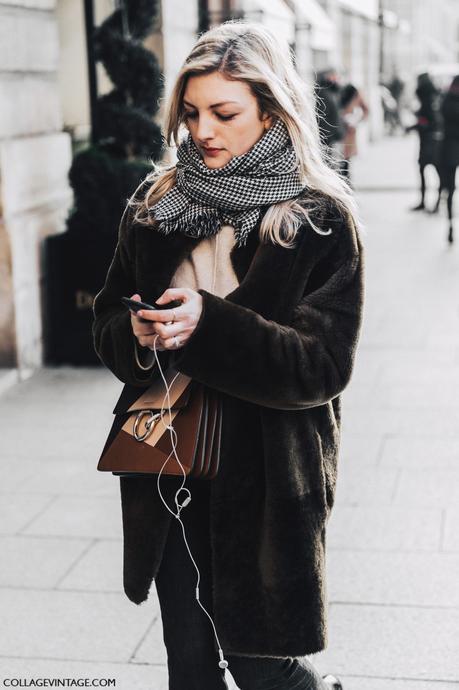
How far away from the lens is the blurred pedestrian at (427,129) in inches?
572

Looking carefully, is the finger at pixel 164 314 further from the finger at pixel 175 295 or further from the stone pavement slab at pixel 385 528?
the stone pavement slab at pixel 385 528

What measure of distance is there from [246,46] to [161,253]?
0.47 meters

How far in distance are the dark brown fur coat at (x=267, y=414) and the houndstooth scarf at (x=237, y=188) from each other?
4 centimetres

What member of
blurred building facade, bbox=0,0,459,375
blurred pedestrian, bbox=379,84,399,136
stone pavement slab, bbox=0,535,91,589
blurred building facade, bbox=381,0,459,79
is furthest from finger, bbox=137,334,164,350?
blurred building facade, bbox=381,0,459,79

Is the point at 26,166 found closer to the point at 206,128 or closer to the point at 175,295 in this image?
the point at 206,128

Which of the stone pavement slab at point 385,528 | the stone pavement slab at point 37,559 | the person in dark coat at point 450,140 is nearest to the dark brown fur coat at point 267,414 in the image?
the stone pavement slab at point 37,559

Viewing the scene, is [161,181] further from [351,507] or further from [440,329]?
[440,329]

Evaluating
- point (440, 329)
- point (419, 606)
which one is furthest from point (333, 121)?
point (419, 606)

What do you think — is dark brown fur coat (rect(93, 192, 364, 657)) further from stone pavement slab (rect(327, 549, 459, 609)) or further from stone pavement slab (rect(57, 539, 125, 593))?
stone pavement slab (rect(57, 539, 125, 593))

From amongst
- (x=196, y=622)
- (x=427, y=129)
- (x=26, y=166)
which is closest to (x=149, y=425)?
(x=196, y=622)

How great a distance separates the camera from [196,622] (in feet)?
8.13

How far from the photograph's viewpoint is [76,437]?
5.96 meters

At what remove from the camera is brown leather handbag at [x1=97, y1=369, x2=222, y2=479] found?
A: 2350 mm

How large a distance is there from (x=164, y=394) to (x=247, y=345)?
0.25 meters
